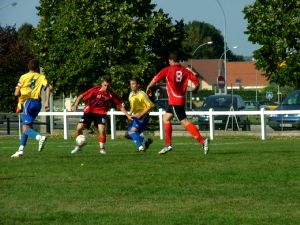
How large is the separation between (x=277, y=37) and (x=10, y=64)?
81.5ft

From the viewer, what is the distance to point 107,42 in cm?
4297

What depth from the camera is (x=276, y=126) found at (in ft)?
110

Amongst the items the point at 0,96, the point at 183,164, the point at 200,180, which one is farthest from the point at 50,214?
the point at 0,96

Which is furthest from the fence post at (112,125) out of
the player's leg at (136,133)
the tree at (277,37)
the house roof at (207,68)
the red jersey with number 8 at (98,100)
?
the house roof at (207,68)

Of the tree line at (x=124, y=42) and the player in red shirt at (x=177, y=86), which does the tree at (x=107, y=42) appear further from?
the player in red shirt at (x=177, y=86)

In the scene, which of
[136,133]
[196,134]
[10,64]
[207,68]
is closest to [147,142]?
[136,133]

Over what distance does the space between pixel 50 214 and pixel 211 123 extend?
22596mm

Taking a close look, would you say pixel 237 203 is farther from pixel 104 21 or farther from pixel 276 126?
pixel 104 21

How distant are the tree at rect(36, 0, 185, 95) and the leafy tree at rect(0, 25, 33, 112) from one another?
51.3ft

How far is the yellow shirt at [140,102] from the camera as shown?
21484 millimetres

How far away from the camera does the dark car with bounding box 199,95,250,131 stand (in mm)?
36188

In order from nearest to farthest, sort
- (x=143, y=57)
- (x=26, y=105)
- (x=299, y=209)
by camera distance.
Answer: (x=299, y=209), (x=26, y=105), (x=143, y=57)

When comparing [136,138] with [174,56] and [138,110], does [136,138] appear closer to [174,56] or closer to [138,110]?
[138,110]

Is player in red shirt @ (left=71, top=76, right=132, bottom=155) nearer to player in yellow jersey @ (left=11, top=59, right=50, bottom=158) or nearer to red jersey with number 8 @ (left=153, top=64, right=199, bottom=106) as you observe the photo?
player in yellow jersey @ (left=11, top=59, right=50, bottom=158)
